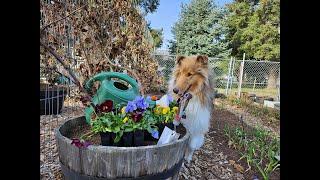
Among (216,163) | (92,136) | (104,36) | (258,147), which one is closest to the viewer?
(92,136)

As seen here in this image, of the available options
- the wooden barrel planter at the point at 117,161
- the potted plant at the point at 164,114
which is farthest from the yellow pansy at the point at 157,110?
the wooden barrel planter at the point at 117,161

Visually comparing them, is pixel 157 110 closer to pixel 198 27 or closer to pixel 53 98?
pixel 198 27

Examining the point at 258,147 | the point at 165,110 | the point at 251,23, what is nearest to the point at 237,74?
the point at 251,23

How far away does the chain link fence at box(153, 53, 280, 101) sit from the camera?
2631 millimetres

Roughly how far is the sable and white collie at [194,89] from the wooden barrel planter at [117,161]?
65 cm

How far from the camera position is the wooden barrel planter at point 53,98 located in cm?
164

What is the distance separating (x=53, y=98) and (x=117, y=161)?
111 centimetres

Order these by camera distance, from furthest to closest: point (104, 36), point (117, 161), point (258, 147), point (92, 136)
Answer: point (104, 36) < point (258, 147) < point (92, 136) < point (117, 161)

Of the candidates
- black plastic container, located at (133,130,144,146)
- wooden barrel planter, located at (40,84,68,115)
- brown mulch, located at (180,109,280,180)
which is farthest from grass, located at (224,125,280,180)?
wooden barrel planter, located at (40,84,68,115)

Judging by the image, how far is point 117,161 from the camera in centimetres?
79

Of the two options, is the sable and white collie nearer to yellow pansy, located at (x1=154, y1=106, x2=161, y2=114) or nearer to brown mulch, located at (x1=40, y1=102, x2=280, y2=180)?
brown mulch, located at (x1=40, y1=102, x2=280, y2=180)
